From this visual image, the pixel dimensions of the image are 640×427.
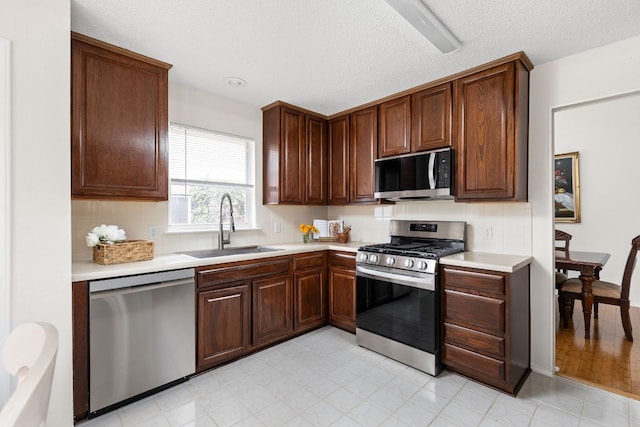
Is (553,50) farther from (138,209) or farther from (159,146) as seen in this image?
(138,209)

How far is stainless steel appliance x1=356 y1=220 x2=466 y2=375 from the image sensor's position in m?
2.46

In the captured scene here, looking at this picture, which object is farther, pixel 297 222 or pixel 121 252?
pixel 297 222

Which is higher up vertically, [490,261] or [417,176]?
[417,176]

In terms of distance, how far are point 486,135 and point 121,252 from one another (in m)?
2.90

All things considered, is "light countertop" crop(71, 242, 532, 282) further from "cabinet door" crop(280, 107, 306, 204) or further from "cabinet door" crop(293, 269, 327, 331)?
"cabinet door" crop(280, 107, 306, 204)

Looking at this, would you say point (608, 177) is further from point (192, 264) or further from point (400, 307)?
point (192, 264)

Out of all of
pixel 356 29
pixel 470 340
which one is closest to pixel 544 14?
pixel 356 29

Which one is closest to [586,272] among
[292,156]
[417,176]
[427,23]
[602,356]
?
[602,356]

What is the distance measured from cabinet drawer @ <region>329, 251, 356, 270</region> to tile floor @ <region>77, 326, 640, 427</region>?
3.06 ft

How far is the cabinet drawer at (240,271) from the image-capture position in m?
2.43

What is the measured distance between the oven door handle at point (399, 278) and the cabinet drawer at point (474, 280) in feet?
0.42

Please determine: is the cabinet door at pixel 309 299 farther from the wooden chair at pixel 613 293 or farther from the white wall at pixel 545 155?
the wooden chair at pixel 613 293

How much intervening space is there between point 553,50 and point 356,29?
4.93 ft

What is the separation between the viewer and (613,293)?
3.06 meters
